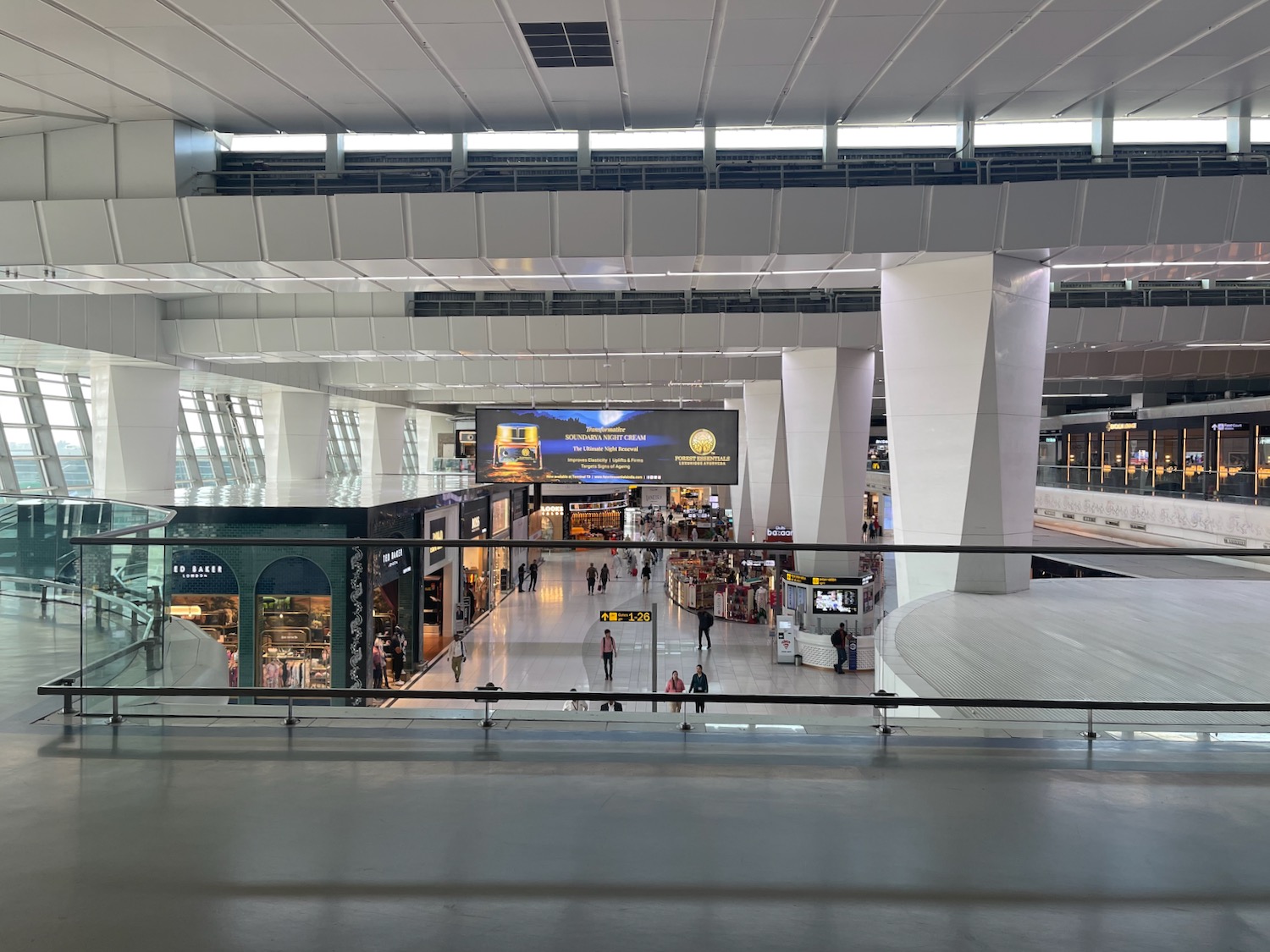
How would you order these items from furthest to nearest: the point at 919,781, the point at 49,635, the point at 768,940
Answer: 1. the point at 49,635
2. the point at 919,781
3. the point at 768,940

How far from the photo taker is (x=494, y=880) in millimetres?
2832

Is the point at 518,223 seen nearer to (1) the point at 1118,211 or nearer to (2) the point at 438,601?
(2) the point at 438,601

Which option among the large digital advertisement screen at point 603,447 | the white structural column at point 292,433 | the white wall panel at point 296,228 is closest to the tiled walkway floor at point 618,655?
the white wall panel at point 296,228

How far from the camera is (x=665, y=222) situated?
1120 cm

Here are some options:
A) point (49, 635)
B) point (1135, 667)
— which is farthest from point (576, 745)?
point (49, 635)

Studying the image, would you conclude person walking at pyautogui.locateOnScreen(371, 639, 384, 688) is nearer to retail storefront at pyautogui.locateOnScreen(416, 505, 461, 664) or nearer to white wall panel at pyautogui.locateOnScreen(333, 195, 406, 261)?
retail storefront at pyautogui.locateOnScreen(416, 505, 461, 664)

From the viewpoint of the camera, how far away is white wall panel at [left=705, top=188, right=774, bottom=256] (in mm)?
11055

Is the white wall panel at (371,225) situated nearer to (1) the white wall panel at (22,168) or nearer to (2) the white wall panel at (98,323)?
(1) the white wall panel at (22,168)

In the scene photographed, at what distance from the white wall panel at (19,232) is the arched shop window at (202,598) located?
8.87 meters

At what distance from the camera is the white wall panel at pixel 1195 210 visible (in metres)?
10.5

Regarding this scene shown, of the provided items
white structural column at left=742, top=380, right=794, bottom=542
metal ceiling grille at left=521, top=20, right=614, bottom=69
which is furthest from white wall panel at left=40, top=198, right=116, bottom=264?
white structural column at left=742, top=380, right=794, bottom=542

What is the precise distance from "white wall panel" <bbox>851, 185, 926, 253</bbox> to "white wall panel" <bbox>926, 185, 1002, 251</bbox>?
0.21m

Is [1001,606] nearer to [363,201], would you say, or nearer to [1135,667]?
[1135,667]

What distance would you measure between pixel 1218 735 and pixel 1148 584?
1047 centimetres
